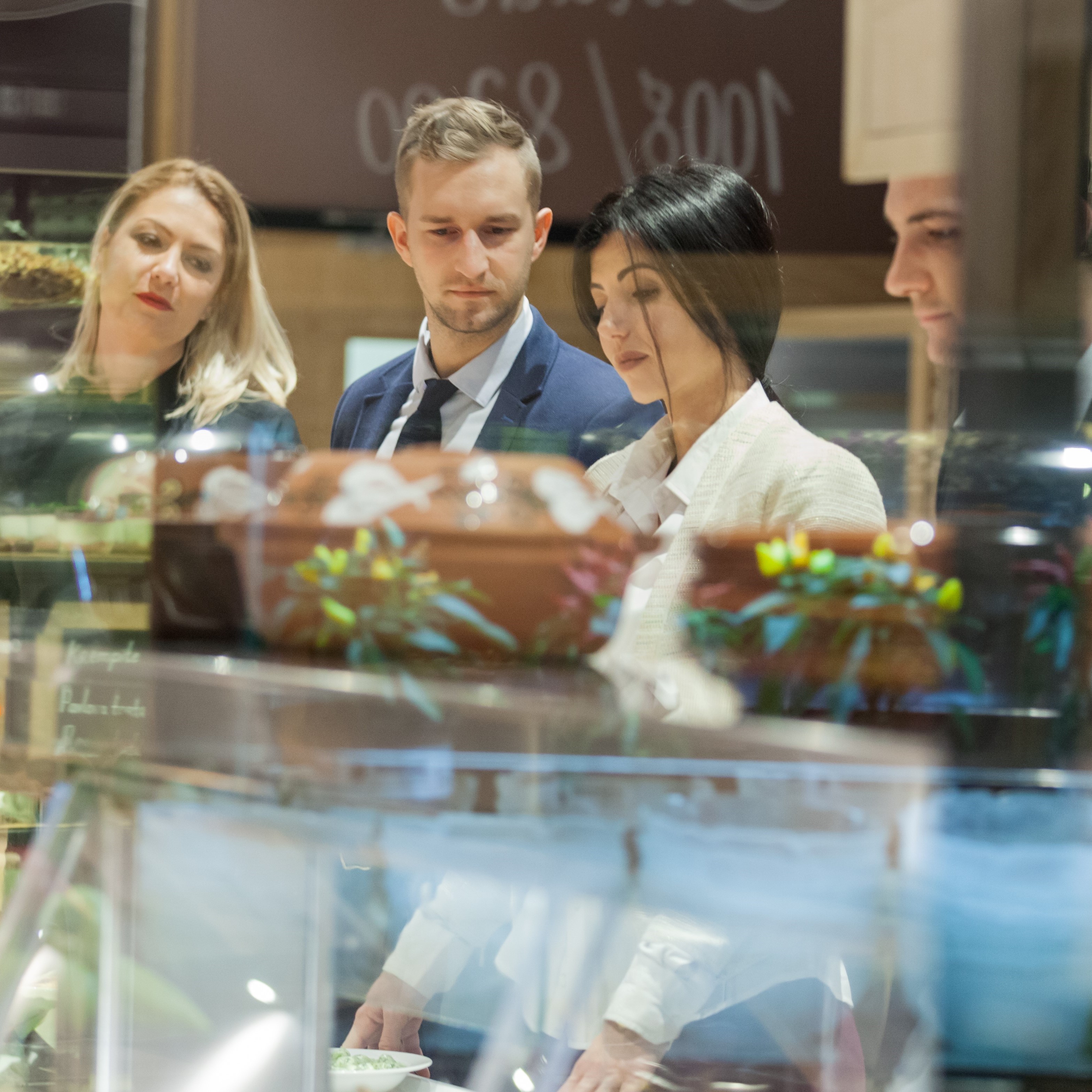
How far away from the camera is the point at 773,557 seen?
59 centimetres

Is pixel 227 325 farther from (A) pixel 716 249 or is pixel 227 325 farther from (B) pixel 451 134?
(A) pixel 716 249

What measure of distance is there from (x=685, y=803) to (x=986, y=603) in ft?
0.64

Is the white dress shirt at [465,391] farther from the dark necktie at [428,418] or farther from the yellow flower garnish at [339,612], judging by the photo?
the yellow flower garnish at [339,612]

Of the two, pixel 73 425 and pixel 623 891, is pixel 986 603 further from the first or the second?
pixel 73 425

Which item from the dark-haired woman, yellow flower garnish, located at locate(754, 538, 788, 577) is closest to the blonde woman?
the dark-haired woman

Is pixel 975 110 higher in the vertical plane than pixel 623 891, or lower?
higher

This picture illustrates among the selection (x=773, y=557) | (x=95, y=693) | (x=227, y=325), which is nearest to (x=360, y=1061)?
(x=95, y=693)

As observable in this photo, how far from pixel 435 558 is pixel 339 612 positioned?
0.06 metres

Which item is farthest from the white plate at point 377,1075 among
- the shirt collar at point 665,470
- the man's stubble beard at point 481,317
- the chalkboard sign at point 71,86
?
the chalkboard sign at point 71,86

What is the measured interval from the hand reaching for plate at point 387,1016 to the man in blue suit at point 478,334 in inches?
12.1

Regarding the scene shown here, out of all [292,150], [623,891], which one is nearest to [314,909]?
[623,891]

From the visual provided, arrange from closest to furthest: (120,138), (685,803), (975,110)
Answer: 1. (685,803)
2. (975,110)
3. (120,138)

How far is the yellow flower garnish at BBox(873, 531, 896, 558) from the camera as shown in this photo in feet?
1.93

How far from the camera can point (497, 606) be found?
597 mm
